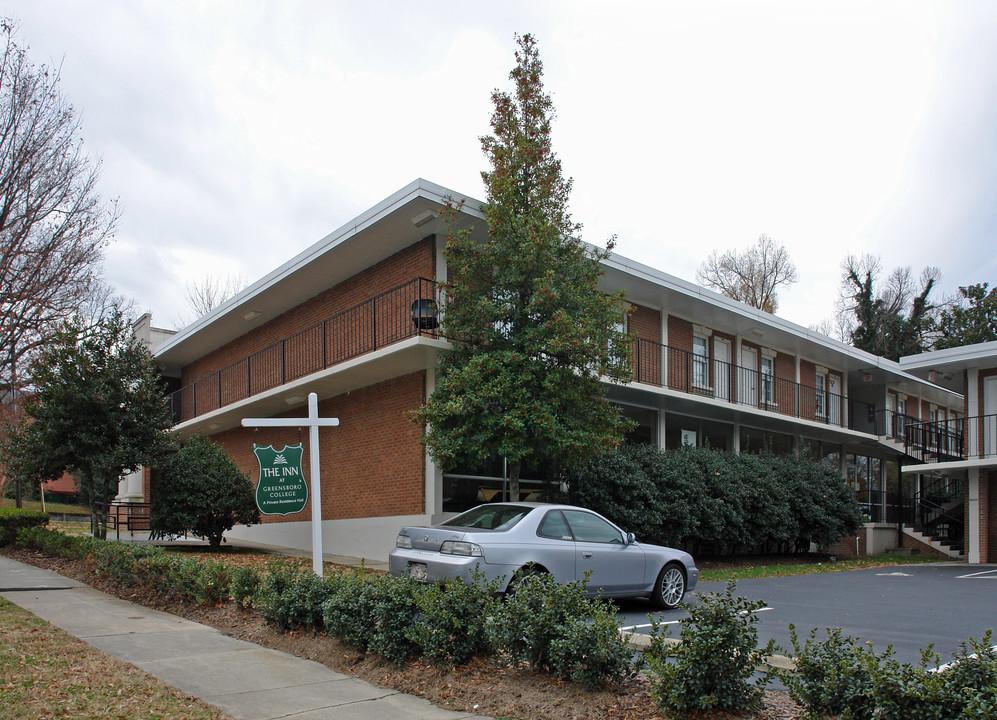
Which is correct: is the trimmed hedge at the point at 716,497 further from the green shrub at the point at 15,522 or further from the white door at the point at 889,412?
the green shrub at the point at 15,522

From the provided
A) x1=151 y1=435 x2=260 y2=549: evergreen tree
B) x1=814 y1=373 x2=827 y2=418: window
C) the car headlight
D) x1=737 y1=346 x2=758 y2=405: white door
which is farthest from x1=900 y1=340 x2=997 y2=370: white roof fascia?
x1=151 y1=435 x2=260 y2=549: evergreen tree

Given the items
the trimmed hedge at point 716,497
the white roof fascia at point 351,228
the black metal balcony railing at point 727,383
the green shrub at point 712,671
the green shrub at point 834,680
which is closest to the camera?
the green shrub at point 834,680

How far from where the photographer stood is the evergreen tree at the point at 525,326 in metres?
13.1

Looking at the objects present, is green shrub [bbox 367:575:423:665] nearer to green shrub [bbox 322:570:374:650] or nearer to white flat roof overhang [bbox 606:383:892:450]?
green shrub [bbox 322:570:374:650]

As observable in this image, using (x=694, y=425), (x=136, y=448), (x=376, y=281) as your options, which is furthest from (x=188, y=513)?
(x=694, y=425)

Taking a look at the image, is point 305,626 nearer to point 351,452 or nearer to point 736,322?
point 351,452

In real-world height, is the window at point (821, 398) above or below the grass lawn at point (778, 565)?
above

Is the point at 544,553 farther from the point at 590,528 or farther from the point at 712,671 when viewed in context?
the point at 712,671

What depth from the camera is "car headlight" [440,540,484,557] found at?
30.1ft

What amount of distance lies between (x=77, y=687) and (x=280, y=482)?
5.61 m

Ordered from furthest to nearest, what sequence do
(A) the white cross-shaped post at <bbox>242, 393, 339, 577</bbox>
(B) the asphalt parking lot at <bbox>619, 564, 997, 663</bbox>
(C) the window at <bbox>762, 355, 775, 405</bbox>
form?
1. (C) the window at <bbox>762, 355, 775, 405</bbox>
2. (A) the white cross-shaped post at <bbox>242, 393, 339, 577</bbox>
3. (B) the asphalt parking lot at <bbox>619, 564, 997, 663</bbox>

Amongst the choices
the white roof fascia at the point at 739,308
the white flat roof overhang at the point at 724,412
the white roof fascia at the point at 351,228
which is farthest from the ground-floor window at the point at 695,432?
the white roof fascia at the point at 351,228

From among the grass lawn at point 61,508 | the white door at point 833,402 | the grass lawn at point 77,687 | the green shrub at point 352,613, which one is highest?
the white door at point 833,402

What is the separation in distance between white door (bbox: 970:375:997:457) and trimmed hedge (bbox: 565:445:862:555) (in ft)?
12.4
